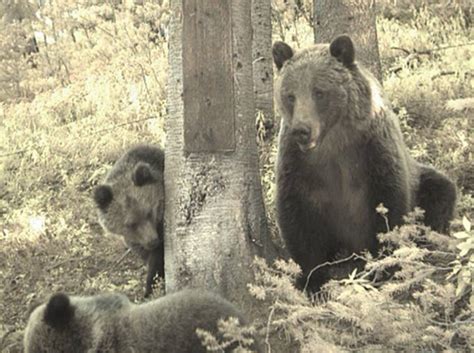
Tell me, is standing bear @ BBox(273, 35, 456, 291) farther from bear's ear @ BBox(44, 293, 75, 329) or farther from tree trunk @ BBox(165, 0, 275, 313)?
bear's ear @ BBox(44, 293, 75, 329)

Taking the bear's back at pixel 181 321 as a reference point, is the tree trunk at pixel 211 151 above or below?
above

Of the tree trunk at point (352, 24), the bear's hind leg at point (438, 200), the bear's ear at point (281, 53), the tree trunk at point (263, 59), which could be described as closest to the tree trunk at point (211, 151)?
the bear's ear at point (281, 53)

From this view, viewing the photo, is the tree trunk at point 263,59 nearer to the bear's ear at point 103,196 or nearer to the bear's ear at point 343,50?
the bear's ear at point 103,196

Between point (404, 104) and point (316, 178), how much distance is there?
161 inches

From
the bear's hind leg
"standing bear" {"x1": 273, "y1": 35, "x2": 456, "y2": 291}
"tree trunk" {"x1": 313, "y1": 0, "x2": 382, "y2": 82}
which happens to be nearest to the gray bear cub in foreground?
"standing bear" {"x1": 273, "y1": 35, "x2": 456, "y2": 291}

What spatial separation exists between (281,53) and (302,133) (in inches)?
35.6

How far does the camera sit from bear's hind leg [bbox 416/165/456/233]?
6.65 meters

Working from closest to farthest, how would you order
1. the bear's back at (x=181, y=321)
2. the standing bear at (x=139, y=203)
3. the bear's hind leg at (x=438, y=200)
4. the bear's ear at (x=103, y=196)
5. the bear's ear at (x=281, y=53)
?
1. the bear's back at (x=181, y=321)
2. the bear's ear at (x=281, y=53)
3. the bear's hind leg at (x=438, y=200)
4. the standing bear at (x=139, y=203)
5. the bear's ear at (x=103, y=196)

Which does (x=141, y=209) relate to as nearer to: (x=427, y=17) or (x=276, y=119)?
(x=276, y=119)

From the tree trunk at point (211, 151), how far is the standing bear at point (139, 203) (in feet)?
3.88

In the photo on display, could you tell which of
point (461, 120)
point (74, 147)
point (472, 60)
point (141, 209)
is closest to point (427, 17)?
point (472, 60)

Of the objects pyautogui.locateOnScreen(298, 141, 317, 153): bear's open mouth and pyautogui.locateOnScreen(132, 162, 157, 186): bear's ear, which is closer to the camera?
pyautogui.locateOnScreen(298, 141, 317, 153): bear's open mouth

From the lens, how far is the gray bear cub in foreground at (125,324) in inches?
187

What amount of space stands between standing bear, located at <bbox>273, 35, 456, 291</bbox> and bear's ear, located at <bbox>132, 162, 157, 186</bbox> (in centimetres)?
150
